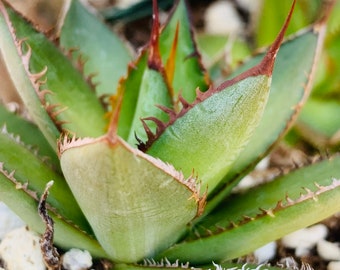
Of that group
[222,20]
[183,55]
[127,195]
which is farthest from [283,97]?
[222,20]

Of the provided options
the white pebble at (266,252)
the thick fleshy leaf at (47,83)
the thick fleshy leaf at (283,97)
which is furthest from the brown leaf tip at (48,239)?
the white pebble at (266,252)

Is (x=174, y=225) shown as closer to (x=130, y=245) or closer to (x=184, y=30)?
(x=130, y=245)

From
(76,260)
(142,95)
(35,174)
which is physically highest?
(142,95)

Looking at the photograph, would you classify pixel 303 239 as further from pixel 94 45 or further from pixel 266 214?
pixel 94 45

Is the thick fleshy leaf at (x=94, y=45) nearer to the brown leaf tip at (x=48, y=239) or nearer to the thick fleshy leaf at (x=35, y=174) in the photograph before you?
the thick fleshy leaf at (x=35, y=174)

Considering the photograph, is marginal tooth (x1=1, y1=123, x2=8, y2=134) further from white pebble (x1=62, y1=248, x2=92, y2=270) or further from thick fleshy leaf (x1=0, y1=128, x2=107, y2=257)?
white pebble (x1=62, y1=248, x2=92, y2=270)
